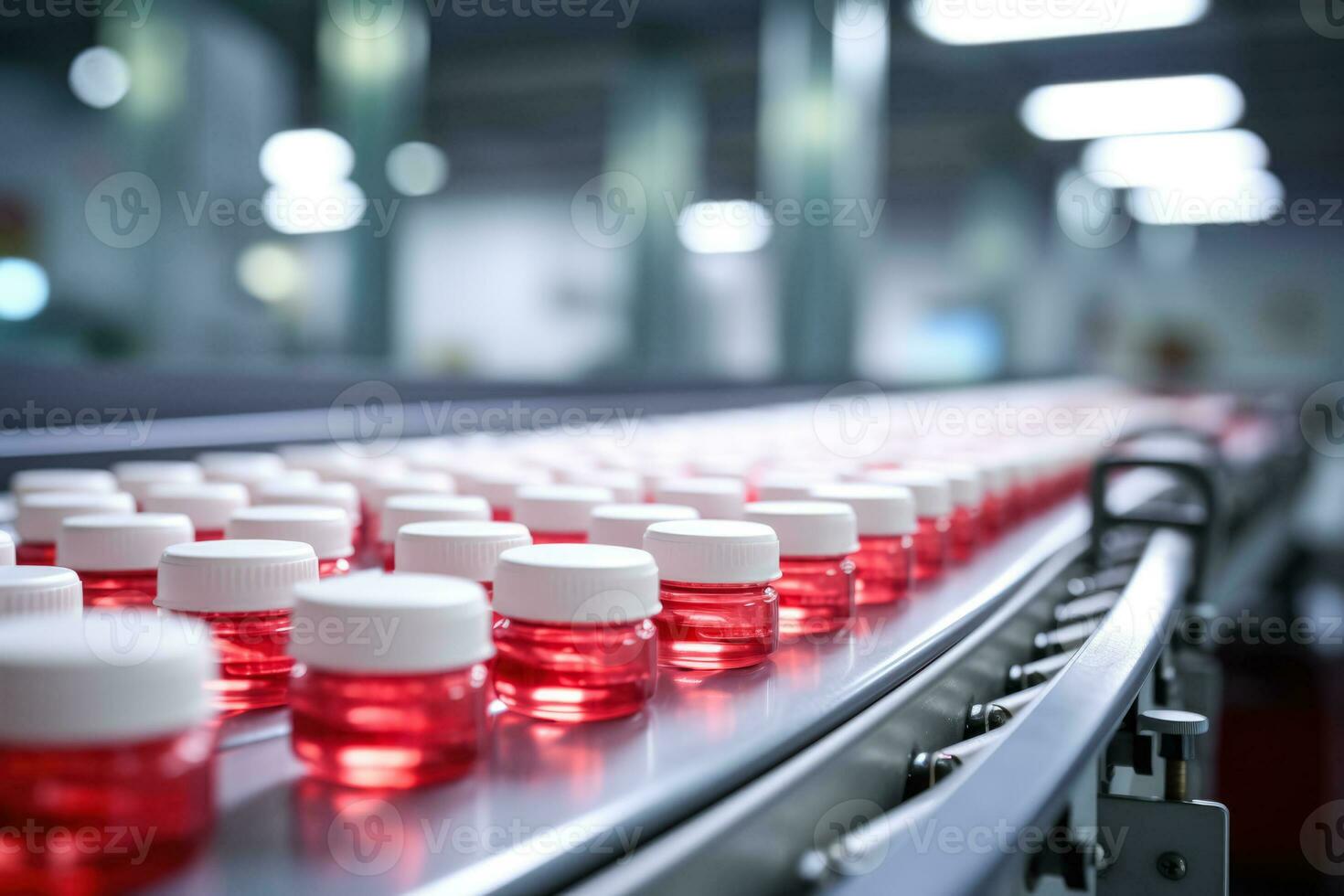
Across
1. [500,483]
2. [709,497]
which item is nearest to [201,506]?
[500,483]

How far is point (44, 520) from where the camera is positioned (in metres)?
0.73

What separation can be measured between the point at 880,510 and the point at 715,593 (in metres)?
0.26

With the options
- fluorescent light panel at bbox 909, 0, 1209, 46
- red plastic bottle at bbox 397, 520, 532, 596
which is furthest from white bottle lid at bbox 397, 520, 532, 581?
fluorescent light panel at bbox 909, 0, 1209, 46

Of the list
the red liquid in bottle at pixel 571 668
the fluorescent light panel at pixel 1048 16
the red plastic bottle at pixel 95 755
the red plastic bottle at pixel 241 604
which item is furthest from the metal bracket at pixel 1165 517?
the fluorescent light panel at pixel 1048 16

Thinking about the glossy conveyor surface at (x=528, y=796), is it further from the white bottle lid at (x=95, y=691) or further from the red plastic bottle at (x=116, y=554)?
the red plastic bottle at (x=116, y=554)

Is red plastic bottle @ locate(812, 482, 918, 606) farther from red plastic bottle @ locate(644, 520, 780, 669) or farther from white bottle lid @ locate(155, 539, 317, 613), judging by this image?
white bottle lid @ locate(155, 539, 317, 613)

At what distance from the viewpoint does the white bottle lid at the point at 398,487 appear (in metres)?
0.93

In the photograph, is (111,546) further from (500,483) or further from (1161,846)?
(1161,846)

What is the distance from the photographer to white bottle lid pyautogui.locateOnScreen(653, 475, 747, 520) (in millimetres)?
887

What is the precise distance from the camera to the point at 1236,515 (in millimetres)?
2426

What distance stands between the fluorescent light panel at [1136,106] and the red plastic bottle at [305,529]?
773 centimetres

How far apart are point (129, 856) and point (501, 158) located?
13.5 m

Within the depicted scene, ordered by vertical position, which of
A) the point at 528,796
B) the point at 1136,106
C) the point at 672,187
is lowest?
the point at 528,796

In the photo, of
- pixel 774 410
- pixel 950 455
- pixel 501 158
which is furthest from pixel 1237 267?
pixel 950 455
